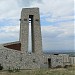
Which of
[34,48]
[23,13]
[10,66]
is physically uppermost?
[23,13]

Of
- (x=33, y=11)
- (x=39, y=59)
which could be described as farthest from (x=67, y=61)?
(x=33, y=11)

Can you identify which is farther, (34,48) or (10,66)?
(34,48)

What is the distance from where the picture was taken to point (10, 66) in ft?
116

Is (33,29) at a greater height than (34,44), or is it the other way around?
(33,29)

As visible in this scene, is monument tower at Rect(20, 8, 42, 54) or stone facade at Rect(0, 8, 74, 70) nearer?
stone facade at Rect(0, 8, 74, 70)

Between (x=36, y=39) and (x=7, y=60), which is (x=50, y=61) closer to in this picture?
(x=36, y=39)

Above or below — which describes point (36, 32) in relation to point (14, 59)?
above

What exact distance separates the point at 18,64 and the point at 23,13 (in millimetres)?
8967

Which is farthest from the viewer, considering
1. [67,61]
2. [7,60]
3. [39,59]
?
[67,61]

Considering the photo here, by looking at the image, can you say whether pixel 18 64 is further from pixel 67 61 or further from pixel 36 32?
pixel 67 61

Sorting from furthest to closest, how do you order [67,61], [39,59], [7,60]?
[67,61], [39,59], [7,60]

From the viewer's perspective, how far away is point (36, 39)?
40.2 meters

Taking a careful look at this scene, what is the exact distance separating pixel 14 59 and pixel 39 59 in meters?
4.71

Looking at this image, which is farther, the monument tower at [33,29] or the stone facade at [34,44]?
the monument tower at [33,29]
